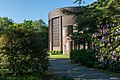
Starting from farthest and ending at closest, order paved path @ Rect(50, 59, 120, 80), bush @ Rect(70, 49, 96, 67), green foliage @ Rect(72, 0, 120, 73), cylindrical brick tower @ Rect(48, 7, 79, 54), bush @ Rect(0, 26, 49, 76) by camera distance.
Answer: cylindrical brick tower @ Rect(48, 7, 79, 54) < bush @ Rect(70, 49, 96, 67) < green foliage @ Rect(72, 0, 120, 73) < paved path @ Rect(50, 59, 120, 80) < bush @ Rect(0, 26, 49, 76)

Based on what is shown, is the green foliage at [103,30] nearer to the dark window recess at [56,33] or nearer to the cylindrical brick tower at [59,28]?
the cylindrical brick tower at [59,28]

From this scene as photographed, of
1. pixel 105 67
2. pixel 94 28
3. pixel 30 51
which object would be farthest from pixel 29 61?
pixel 94 28

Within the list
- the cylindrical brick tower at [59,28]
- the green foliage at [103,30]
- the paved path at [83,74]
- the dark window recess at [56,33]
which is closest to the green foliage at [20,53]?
the paved path at [83,74]

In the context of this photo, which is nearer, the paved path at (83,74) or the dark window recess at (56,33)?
the paved path at (83,74)

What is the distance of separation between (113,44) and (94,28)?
2.82m

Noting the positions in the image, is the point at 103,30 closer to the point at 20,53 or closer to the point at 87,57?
the point at 87,57

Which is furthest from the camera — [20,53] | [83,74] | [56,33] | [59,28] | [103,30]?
[56,33]

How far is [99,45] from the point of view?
17562mm

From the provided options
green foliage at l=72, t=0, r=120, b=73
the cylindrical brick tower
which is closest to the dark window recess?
the cylindrical brick tower

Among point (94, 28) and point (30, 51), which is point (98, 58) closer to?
point (94, 28)

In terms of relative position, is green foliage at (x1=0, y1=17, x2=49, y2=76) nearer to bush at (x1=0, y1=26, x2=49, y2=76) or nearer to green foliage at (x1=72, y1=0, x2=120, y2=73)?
bush at (x1=0, y1=26, x2=49, y2=76)

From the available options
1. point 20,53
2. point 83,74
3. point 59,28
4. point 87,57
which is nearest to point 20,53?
point 20,53

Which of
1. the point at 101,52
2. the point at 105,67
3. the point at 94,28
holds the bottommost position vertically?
the point at 105,67

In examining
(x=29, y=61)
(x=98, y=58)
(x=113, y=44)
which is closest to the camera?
(x=29, y=61)
